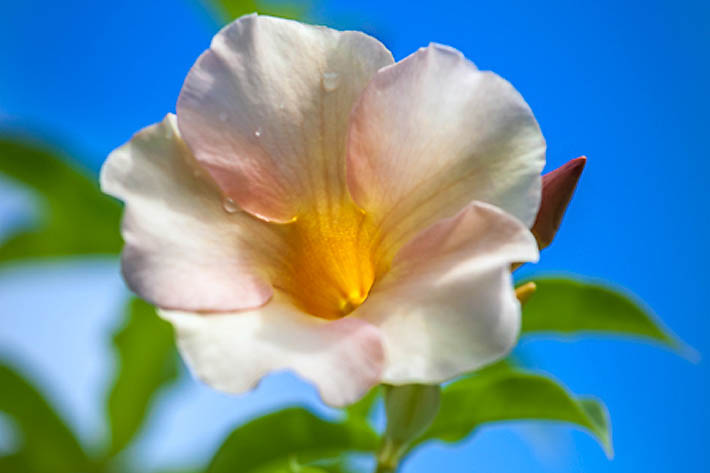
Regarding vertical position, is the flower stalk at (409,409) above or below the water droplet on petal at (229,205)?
below

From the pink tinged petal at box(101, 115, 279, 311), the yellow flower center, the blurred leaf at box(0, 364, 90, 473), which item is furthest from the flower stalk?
the blurred leaf at box(0, 364, 90, 473)

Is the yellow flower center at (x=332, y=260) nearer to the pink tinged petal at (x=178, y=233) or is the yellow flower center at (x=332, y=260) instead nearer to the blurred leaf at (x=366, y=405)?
the pink tinged petal at (x=178, y=233)

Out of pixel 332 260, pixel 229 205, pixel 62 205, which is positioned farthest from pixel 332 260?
pixel 62 205

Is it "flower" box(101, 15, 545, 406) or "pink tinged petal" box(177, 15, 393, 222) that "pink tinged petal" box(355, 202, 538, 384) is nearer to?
"flower" box(101, 15, 545, 406)

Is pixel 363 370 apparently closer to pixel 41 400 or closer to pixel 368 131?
pixel 368 131

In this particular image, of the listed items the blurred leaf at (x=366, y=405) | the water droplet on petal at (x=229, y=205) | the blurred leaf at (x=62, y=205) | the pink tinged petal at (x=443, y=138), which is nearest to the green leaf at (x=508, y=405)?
the blurred leaf at (x=366, y=405)

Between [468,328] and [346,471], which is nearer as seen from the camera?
[468,328]

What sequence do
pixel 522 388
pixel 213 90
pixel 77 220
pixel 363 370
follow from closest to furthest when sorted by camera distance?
pixel 363 370 < pixel 213 90 < pixel 522 388 < pixel 77 220

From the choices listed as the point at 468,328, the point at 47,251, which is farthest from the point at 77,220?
the point at 468,328
